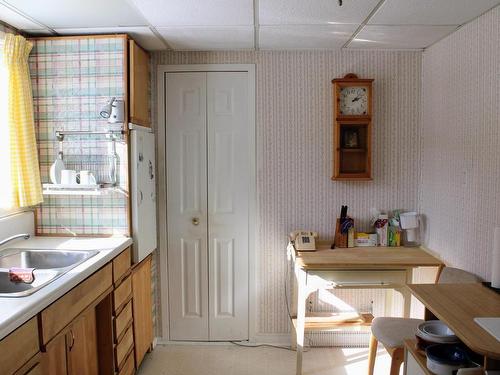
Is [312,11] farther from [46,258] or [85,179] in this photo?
[46,258]

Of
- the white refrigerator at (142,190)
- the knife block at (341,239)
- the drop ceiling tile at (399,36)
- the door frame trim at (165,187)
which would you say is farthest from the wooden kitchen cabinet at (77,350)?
the drop ceiling tile at (399,36)

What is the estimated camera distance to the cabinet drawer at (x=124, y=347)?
237 cm

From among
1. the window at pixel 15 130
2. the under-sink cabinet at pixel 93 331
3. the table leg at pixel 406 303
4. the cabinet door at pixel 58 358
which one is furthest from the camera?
the table leg at pixel 406 303

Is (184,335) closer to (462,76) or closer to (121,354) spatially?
(121,354)

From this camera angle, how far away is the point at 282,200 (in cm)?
308

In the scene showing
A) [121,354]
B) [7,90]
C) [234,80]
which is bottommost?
[121,354]

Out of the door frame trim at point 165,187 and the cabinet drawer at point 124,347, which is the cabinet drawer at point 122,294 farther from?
the door frame trim at point 165,187

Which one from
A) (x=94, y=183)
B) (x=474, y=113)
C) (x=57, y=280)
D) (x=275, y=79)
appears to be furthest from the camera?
(x=275, y=79)

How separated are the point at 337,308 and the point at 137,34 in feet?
7.73

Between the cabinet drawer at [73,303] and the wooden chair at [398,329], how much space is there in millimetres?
1480

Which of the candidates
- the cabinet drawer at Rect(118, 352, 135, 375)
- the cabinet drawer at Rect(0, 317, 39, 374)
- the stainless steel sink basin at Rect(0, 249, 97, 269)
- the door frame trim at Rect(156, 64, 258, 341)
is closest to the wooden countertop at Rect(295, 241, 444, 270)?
the door frame trim at Rect(156, 64, 258, 341)

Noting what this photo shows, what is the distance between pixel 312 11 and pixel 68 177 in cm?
166

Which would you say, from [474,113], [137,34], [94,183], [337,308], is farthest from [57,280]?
[474,113]

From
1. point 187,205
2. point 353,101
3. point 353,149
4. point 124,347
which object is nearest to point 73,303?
point 124,347
